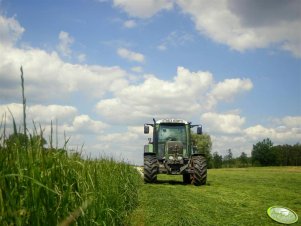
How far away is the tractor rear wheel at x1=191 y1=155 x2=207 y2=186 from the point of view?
55.7 feet

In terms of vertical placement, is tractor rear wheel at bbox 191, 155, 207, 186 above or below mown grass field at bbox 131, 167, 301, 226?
above

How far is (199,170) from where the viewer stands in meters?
17.0

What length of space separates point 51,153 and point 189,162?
45.9 feet

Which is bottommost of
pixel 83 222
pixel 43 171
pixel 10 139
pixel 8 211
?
pixel 83 222

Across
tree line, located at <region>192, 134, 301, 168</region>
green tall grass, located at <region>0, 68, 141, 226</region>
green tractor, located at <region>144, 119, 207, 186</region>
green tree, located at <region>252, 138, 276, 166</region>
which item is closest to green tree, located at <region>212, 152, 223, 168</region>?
tree line, located at <region>192, 134, 301, 168</region>

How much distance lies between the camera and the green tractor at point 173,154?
1705 centimetres

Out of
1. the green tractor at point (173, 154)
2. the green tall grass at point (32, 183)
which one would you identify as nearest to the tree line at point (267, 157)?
the green tractor at point (173, 154)

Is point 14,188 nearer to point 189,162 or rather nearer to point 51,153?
point 51,153

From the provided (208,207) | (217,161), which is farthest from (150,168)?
(217,161)

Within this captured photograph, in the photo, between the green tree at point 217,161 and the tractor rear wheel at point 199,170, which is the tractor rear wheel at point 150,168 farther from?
the green tree at point 217,161

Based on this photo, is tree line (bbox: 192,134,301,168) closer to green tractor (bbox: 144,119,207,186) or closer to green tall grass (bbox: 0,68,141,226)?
green tractor (bbox: 144,119,207,186)

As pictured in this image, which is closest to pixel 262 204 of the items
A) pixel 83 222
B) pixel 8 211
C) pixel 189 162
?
pixel 189 162

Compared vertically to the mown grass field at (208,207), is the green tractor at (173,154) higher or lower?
higher

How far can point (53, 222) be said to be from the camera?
3.42 metres
